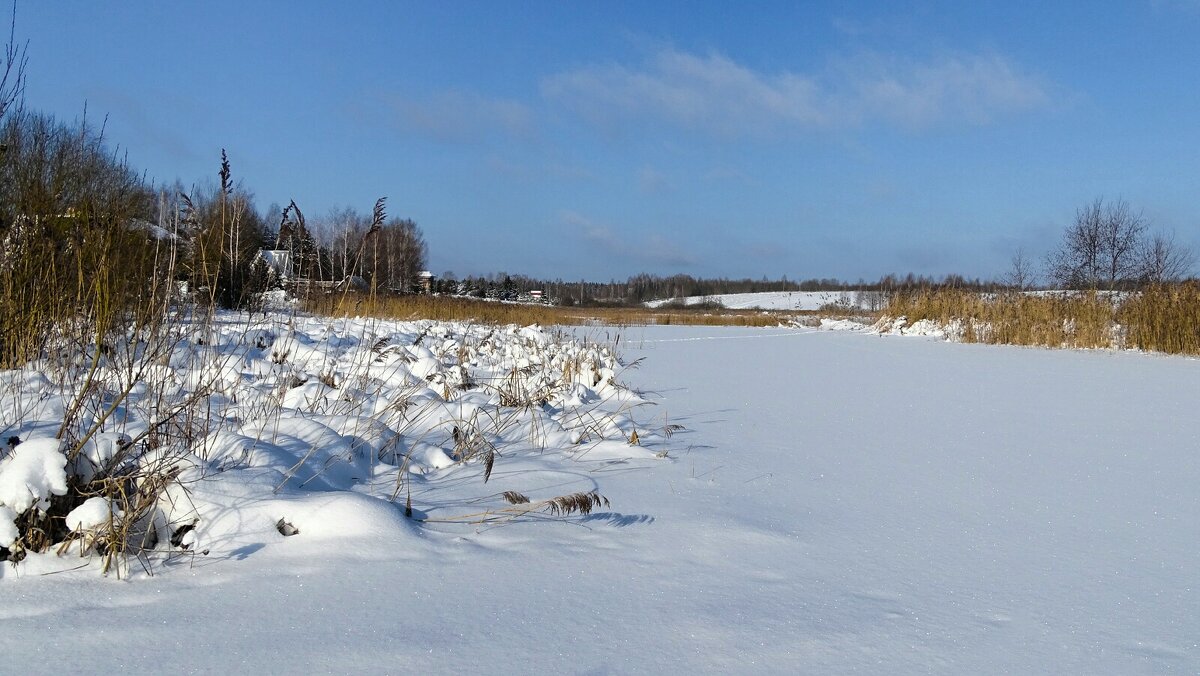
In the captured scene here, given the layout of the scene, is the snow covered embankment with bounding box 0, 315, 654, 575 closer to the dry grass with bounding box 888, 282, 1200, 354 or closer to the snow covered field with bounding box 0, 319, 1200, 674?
the snow covered field with bounding box 0, 319, 1200, 674

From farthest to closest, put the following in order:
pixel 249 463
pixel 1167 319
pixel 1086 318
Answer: pixel 1086 318 → pixel 1167 319 → pixel 249 463

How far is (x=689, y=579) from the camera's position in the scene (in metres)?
1.26

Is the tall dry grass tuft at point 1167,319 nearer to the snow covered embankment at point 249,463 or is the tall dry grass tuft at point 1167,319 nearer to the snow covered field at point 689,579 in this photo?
the snow covered field at point 689,579

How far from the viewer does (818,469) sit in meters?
2.24

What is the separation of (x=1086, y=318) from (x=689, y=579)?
1039 centimetres

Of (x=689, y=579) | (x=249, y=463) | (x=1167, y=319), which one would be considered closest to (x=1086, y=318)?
(x=1167, y=319)

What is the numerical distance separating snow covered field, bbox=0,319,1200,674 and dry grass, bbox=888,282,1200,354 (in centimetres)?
742

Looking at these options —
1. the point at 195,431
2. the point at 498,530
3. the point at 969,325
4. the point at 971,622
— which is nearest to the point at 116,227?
the point at 195,431

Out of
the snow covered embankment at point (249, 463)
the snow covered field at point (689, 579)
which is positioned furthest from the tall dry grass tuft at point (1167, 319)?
the snow covered embankment at point (249, 463)

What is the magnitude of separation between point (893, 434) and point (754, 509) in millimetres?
1462

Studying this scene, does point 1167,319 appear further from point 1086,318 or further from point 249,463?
point 249,463

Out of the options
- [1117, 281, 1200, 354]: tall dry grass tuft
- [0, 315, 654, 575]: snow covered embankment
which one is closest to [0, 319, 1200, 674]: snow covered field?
[0, 315, 654, 575]: snow covered embankment

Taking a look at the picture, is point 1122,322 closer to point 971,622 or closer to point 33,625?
point 971,622

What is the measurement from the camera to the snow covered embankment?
117cm
